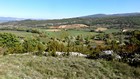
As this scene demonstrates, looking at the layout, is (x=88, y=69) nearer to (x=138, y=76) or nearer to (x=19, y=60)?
(x=138, y=76)

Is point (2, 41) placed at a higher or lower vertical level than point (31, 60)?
lower

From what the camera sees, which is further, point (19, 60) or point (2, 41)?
Result: point (2, 41)

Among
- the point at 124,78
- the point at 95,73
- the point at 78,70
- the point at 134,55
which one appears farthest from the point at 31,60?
the point at 134,55

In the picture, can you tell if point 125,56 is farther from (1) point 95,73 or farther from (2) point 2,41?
(2) point 2,41

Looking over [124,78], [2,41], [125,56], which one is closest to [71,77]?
[124,78]

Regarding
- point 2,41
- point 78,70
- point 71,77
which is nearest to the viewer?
point 71,77

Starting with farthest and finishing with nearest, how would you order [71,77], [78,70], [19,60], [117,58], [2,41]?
[2,41], [117,58], [19,60], [78,70], [71,77]

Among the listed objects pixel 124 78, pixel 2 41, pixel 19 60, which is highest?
pixel 19 60
